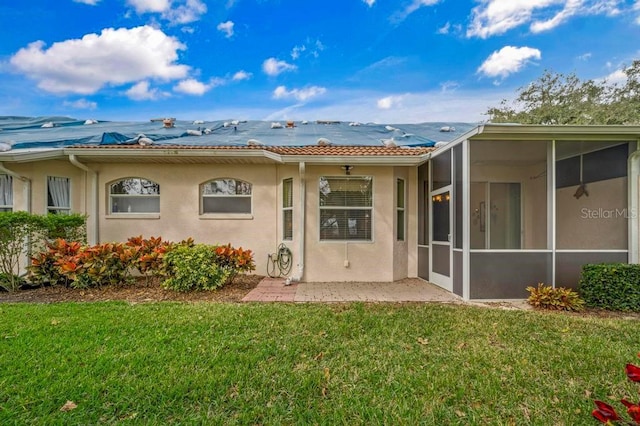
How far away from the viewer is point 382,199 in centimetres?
766

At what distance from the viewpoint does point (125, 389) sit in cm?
278

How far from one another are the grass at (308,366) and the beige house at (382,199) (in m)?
1.87

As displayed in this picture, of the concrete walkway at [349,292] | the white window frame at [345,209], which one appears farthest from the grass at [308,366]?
the white window frame at [345,209]

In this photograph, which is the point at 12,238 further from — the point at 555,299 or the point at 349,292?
the point at 555,299

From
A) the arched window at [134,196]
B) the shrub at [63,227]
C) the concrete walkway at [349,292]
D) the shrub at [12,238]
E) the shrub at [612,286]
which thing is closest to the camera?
the shrub at [612,286]

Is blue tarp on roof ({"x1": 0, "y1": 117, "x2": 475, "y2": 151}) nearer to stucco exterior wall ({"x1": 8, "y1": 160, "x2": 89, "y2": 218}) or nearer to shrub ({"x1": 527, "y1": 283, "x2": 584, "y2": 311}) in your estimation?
stucco exterior wall ({"x1": 8, "y1": 160, "x2": 89, "y2": 218})

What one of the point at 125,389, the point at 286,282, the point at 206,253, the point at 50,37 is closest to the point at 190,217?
the point at 206,253

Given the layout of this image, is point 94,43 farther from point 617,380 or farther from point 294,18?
point 617,380

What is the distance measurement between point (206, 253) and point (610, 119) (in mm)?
20874

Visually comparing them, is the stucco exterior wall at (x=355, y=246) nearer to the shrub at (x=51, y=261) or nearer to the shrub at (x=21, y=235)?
the shrub at (x=51, y=261)

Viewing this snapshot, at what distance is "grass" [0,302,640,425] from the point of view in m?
2.53

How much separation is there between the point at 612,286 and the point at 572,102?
61.4 feet

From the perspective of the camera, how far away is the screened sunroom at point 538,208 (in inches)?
234

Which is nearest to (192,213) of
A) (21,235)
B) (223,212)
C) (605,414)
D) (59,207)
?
(223,212)
